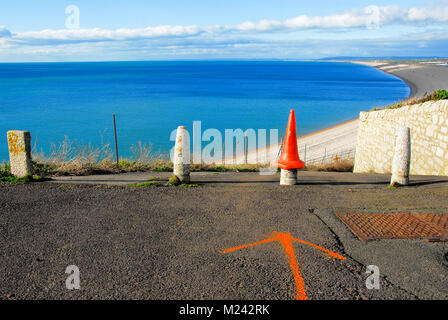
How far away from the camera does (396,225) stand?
16.8ft

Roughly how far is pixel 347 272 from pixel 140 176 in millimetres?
6123

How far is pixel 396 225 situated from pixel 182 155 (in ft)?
13.4

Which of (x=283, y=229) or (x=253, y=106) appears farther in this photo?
(x=253, y=106)

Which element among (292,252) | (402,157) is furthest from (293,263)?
(402,157)

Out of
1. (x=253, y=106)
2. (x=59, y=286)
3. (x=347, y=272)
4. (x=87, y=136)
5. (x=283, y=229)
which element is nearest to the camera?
(x=59, y=286)

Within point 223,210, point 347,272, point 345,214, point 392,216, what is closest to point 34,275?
point 223,210

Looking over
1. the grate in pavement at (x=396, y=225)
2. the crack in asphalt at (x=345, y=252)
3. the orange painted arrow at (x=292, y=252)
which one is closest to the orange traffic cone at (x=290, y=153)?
the crack in asphalt at (x=345, y=252)

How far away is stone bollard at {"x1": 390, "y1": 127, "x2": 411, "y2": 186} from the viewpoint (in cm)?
722

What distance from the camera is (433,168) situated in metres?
9.01

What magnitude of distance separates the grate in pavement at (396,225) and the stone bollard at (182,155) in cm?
321

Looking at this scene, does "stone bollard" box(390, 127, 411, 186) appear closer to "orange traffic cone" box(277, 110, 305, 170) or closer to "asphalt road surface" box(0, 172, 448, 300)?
"asphalt road surface" box(0, 172, 448, 300)

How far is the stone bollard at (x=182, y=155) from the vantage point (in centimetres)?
745

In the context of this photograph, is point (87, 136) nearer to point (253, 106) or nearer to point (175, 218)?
point (253, 106)

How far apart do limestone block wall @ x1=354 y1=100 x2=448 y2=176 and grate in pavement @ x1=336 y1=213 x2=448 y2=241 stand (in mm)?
3855
